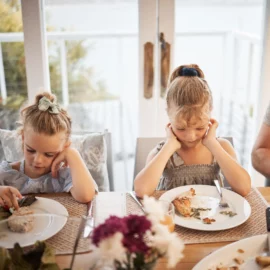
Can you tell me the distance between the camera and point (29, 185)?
1576 mm

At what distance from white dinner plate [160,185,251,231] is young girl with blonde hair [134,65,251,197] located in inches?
3.2

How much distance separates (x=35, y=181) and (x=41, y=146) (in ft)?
0.65

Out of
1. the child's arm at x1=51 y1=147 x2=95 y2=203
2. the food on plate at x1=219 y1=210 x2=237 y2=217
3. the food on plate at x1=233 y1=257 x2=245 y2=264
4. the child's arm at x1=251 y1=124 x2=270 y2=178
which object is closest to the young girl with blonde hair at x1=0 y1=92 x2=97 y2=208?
the child's arm at x1=51 y1=147 x2=95 y2=203

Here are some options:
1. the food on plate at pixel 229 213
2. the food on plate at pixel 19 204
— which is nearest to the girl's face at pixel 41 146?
the food on plate at pixel 19 204

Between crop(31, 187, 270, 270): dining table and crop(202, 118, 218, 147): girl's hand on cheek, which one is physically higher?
crop(202, 118, 218, 147): girl's hand on cheek

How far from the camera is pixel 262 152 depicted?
183 centimetres

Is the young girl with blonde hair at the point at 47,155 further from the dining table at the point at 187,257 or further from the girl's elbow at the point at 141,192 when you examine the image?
the dining table at the point at 187,257

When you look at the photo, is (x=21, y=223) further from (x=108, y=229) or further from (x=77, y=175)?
(x=108, y=229)

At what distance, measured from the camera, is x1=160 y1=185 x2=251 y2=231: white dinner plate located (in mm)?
1151

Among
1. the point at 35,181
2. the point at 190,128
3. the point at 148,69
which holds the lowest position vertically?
the point at 35,181

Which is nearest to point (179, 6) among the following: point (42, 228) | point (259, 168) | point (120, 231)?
point (259, 168)

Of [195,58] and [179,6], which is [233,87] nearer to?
[195,58]

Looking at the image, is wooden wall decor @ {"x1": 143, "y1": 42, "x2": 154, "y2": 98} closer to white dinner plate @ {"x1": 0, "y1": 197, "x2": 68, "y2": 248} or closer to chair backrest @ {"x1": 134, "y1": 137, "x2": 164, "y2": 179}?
chair backrest @ {"x1": 134, "y1": 137, "x2": 164, "y2": 179}

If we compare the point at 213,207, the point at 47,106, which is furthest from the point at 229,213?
the point at 47,106
